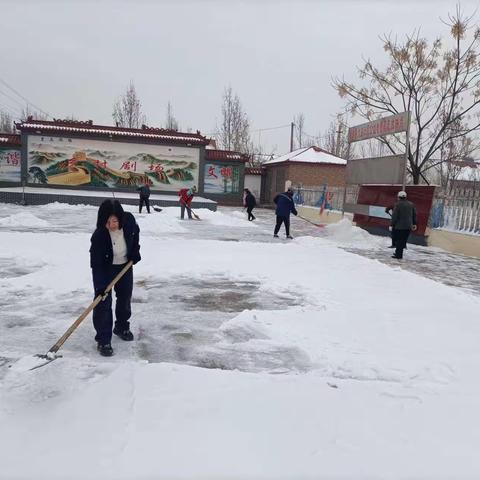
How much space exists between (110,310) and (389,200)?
11.5 m

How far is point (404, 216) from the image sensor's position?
386 inches

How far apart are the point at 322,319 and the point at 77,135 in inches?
891

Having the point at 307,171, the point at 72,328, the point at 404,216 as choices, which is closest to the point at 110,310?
the point at 72,328

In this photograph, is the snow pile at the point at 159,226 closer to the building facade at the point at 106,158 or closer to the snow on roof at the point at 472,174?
the building facade at the point at 106,158

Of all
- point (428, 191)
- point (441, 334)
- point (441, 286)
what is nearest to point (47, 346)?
point (441, 334)

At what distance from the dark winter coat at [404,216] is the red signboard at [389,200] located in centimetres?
252

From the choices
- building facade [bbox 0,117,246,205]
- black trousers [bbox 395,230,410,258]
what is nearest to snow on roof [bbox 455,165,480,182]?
black trousers [bbox 395,230,410,258]

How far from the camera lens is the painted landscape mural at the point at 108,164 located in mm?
24297

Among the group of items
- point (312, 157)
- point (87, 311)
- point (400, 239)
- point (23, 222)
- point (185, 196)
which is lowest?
point (23, 222)

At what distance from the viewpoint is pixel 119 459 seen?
8.00 ft

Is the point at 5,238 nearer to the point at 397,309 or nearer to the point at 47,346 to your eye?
the point at 47,346

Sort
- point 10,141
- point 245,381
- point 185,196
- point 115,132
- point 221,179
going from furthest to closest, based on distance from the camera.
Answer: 1. point 221,179
2. point 115,132
3. point 10,141
4. point 185,196
5. point 245,381

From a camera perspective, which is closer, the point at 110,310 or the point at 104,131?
the point at 110,310

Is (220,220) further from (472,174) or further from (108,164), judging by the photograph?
(472,174)
